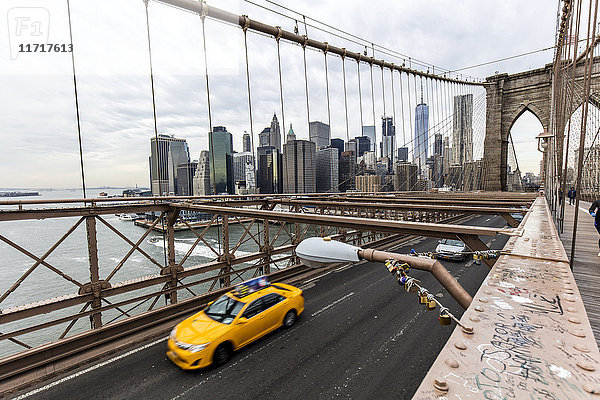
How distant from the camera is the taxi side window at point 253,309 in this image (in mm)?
7409

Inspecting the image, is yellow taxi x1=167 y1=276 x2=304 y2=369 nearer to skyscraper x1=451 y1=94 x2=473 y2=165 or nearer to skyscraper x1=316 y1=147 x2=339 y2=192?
skyscraper x1=316 y1=147 x2=339 y2=192

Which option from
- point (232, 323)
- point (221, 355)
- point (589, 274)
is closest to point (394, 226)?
point (589, 274)

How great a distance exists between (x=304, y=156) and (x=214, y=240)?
29.1 meters

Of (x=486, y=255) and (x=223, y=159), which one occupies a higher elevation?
(x=223, y=159)

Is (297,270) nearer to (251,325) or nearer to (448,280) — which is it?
Result: (251,325)

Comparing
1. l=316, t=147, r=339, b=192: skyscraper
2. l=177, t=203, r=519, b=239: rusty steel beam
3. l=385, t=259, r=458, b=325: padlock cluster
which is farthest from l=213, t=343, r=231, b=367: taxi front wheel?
l=316, t=147, r=339, b=192: skyscraper

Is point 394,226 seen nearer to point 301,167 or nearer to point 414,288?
point 414,288

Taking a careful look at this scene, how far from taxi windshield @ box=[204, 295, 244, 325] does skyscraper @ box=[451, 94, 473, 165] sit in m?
46.3

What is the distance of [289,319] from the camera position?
8414 mm

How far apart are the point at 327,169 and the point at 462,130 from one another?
29.5 m

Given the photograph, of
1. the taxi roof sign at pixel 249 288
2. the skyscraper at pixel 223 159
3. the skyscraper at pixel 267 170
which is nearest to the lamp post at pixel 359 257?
the taxi roof sign at pixel 249 288

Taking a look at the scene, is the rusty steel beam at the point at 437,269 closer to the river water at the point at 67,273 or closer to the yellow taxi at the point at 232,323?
the yellow taxi at the point at 232,323

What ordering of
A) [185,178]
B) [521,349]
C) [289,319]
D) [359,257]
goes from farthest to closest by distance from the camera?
[185,178], [289,319], [359,257], [521,349]

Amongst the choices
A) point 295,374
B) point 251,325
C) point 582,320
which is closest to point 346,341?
point 295,374
